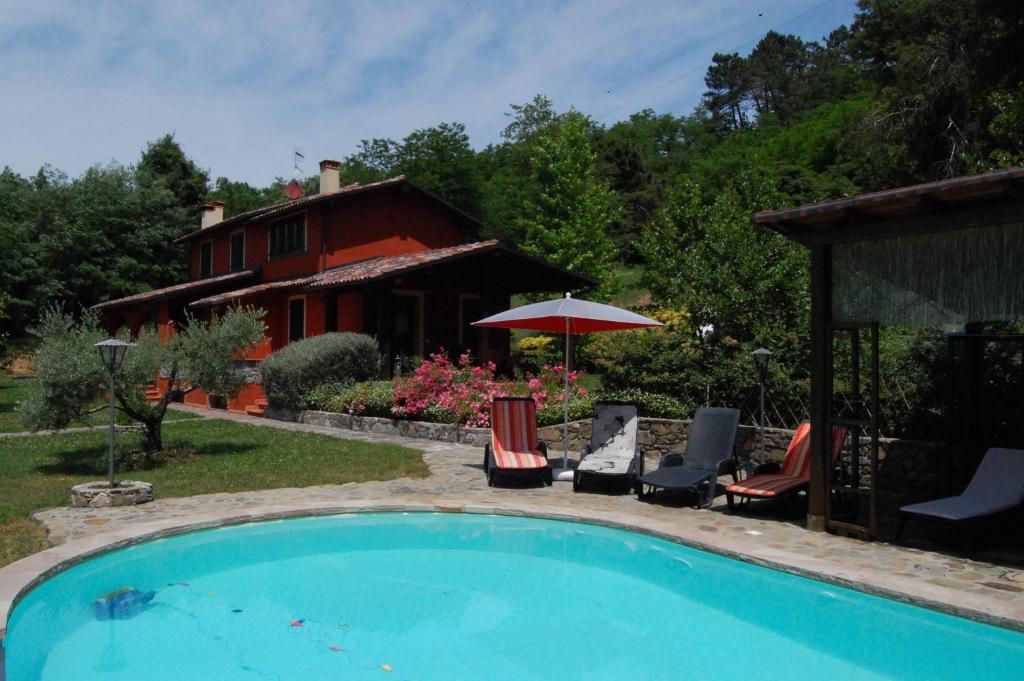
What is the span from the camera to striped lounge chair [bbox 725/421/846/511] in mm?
8469

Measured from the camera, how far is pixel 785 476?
9.12m

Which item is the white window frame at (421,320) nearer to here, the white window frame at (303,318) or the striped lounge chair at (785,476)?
the white window frame at (303,318)

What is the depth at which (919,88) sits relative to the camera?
20.2m

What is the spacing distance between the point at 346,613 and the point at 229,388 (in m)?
6.85

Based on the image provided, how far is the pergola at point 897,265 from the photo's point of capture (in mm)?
6547

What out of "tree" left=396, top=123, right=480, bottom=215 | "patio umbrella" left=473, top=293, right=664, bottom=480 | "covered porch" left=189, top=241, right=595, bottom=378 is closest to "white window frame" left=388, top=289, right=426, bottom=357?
"covered porch" left=189, top=241, right=595, bottom=378

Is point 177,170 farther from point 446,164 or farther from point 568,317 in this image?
point 568,317

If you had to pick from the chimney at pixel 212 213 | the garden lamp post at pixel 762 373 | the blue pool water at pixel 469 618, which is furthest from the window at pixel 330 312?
the chimney at pixel 212 213

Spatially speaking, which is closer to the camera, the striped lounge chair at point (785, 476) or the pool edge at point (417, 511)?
the pool edge at point (417, 511)

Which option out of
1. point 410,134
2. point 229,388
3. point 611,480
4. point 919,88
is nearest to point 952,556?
point 611,480

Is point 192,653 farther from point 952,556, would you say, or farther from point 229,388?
point 229,388

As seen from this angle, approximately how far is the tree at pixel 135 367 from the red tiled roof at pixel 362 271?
6665 millimetres

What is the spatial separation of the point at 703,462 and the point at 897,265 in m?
3.59

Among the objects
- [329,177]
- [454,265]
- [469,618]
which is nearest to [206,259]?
[329,177]
